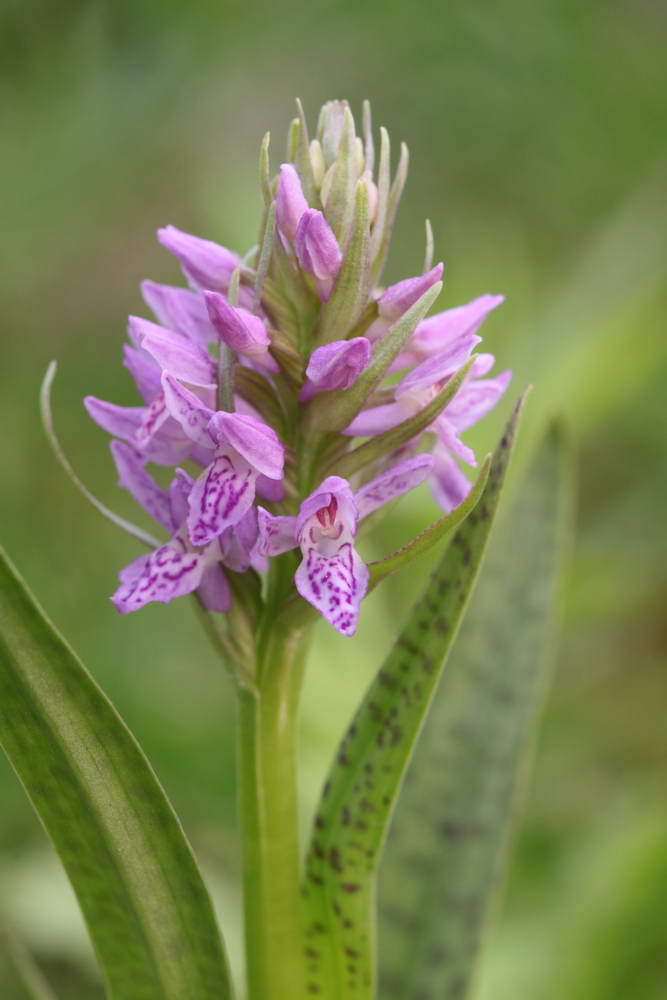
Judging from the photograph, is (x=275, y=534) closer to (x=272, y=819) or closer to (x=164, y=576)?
(x=164, y=576)

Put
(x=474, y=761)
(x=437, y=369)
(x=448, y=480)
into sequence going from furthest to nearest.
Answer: (x=474, y=761), (x=448, y=480), (x=437, y=369)

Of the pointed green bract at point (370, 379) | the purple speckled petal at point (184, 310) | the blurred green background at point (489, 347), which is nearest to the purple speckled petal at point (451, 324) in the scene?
the pointed green bract at point (370, 379)

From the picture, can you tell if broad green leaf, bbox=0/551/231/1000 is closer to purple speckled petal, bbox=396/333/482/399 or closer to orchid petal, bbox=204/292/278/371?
orchid petal, bbox=204/292/278/371

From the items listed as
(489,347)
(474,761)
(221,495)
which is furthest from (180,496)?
(489,347)

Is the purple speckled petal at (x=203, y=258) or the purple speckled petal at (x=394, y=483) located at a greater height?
the purple speckled petal at (x=203, y=258)

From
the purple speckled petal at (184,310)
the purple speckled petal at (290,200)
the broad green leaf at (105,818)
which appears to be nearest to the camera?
the broad green leaf at (105,818)

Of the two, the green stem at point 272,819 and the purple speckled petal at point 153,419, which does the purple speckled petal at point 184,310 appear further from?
the green stem at point 272,819

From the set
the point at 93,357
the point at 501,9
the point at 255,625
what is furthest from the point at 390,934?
the point at 501,9
